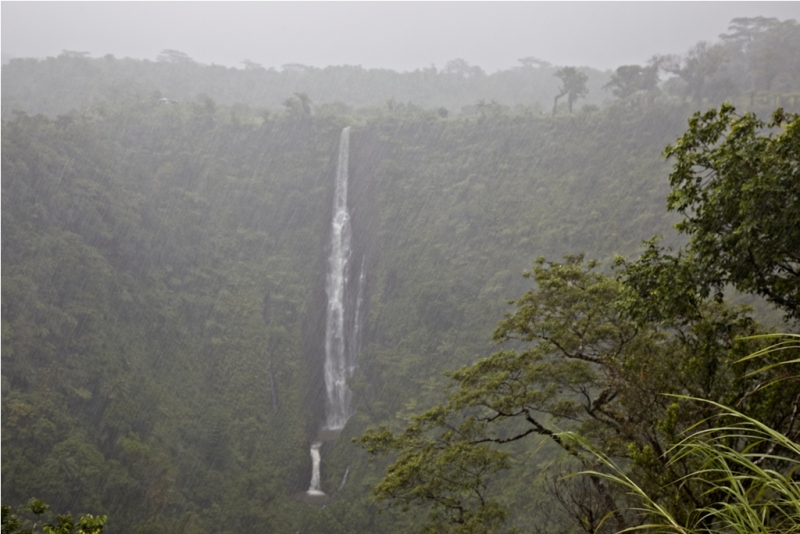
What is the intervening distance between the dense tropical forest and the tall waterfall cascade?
1.36ft

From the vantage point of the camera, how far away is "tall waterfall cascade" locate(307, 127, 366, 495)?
1964 centimetres

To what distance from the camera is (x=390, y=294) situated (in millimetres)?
21734

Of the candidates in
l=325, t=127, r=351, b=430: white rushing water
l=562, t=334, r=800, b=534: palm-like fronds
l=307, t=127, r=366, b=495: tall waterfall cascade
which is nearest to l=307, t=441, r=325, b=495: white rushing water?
l=307, t=127, r=366, b=495: tall waterfall cascade

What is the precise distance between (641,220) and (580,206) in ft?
8.43

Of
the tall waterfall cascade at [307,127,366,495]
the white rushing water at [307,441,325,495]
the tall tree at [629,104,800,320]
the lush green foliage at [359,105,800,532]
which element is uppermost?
the tall tree at [629,104,800,320]

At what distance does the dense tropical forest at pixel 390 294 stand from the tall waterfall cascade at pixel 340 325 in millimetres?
415

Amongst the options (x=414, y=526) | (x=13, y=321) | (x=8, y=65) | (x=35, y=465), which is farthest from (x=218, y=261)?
(x=8, y=65)

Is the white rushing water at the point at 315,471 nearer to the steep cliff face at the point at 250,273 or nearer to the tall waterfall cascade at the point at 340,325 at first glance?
the tall waterfall cascade at the point at 340,325

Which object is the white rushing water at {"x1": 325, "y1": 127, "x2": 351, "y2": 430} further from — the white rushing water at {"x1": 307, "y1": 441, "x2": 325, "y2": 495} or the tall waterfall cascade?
the white rushing water at {"x1": 307, "y1": 441, "x2": 325, "y2": 495}

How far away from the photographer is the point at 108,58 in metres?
36.4

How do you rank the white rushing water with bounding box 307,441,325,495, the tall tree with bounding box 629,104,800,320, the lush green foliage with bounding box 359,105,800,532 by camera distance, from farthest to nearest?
the white rushing water with bounding box 307,441,325,495
the tall tree with bounding box 629,104,800,320
the lush green foliage with bounding box 359,105,800,532

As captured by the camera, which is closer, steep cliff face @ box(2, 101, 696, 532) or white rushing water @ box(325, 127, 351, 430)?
steep cliff face @ box(2, 101, 696, 532)

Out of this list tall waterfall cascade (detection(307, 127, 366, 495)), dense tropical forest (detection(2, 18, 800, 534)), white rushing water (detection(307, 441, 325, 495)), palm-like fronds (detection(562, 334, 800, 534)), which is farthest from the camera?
tall waterfall cascade (detection(307, 127, 366, 495))

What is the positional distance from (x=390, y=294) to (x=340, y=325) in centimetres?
246
